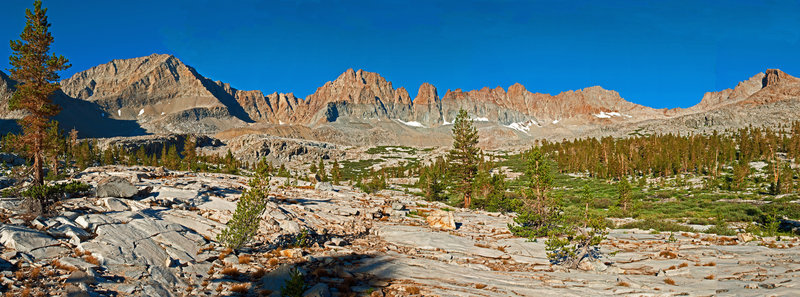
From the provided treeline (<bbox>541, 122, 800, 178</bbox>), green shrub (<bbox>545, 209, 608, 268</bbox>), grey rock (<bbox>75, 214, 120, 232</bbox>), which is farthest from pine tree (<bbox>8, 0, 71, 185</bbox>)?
treeline (<bbox>541, 122, 800, 178</bbox>)

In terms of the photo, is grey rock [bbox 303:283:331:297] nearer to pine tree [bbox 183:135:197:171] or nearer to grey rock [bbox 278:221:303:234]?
grey rock [bbox 278:221:303:234]

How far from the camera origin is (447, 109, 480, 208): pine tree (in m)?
41.3

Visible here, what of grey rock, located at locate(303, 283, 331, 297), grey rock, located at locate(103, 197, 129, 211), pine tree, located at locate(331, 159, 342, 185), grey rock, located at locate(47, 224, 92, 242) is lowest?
pine tree, located at locate(331, 159, 342, 185)

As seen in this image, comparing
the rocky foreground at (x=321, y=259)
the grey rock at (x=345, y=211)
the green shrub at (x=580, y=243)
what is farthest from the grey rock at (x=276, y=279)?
the grey rock at (x=345, y=211)

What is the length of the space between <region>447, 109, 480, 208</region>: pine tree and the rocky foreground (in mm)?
18458

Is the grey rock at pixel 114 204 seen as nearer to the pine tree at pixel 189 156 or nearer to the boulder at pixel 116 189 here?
the boulder at pixel 116 189

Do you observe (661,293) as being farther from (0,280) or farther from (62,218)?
(62,218)

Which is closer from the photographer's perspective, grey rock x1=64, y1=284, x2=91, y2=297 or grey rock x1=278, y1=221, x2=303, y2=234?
grey rock x1=64, y1=284, x2=91, y2=297

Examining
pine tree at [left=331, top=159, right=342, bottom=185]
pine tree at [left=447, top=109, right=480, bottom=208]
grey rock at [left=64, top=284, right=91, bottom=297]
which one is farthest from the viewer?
pine tree at [left=331, top=159, right=342, bottom=185]

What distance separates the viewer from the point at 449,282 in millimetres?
13133

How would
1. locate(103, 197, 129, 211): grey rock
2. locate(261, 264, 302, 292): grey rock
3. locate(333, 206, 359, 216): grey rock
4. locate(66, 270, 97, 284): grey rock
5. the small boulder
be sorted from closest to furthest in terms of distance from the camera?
1. locate(66, 270, 97, 284): grey rock
2. locate(261, 264, 302, 292): grey rock
3. locate(103, 197, 129, 211): grey rock
4. the small boulder
5. locate(333, 206, 359, 216): grey rock

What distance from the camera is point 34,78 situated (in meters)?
22.9

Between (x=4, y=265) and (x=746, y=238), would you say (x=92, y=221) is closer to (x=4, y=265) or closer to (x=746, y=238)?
(x=4, y=265)

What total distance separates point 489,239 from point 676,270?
9163 mm
